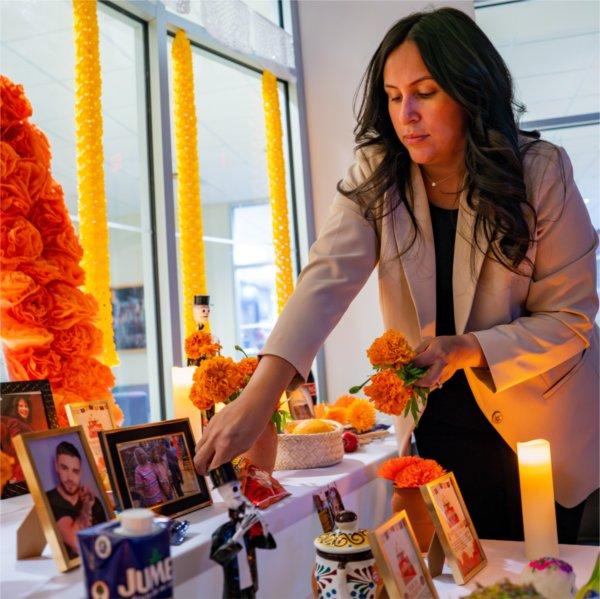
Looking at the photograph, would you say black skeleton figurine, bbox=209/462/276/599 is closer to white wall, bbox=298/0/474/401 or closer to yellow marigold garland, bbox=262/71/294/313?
yellow marigold garland, bbox=262/71/294/313

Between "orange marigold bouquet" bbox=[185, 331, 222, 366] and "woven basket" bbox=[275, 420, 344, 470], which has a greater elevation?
"orange marigold bouquet" bbox=[185, 331, 222, 366]

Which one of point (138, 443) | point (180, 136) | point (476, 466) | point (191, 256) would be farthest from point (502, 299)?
point (180, 136)

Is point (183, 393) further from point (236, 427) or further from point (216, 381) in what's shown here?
point (236, 427)

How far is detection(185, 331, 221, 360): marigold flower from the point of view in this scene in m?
1.76

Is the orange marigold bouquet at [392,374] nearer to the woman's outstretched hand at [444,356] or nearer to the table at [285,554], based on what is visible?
the woman's outstretched hand at [444,356]

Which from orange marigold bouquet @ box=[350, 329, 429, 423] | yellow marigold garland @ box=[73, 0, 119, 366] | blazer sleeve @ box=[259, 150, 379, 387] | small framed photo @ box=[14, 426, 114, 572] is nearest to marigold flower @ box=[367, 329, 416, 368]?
orange marigold bouquet @ box=[350, 329, 429, 423]

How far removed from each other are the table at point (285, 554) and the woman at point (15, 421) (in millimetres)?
131

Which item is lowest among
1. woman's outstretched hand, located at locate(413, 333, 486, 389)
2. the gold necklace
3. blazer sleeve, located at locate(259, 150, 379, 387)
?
woman's outstretched hand, located at locate(413, 333, 486, 389)

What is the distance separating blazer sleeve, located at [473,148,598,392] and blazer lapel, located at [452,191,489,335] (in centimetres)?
10

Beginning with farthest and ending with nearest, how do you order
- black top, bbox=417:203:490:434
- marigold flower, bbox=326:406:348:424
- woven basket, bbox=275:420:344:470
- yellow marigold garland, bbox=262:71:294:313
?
yellow marigold garland, bbox=262:71:294:313
marigold flower, bbox=326:406:348:424
woven basket, bbox=275:420:344:470
black top, bbox=417:203:490:434

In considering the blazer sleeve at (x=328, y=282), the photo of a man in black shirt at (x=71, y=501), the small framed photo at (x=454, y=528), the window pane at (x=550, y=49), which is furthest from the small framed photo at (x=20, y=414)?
the window pane at (x=550, y=49)

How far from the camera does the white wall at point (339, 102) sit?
336 centimetres

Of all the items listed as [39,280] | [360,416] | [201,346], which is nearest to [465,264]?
[201,346]

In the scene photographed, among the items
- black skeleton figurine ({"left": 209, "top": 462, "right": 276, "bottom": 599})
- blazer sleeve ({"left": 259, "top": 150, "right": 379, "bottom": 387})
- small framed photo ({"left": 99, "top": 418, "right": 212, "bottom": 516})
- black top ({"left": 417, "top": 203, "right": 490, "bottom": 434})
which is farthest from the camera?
black top ({"left": 417, "top": 203, "right": 490, "bottom": 434})
